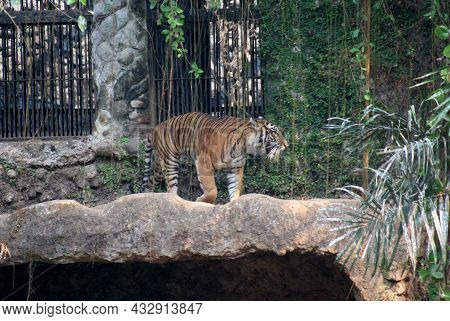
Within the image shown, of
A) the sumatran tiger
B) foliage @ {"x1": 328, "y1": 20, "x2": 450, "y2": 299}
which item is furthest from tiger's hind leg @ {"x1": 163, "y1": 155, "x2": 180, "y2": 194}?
foliage @ {"x1": 328, "y1": 20, "x2": 450, "y2": 299}

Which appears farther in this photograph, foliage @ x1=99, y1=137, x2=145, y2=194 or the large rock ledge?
foliage @ x1=99, y1=137, x2=145, y2=194

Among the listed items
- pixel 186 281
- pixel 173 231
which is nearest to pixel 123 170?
pixel 186 281

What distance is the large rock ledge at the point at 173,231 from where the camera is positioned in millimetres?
6535

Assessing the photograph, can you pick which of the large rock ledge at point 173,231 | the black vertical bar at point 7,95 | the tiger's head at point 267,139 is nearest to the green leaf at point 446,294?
the large rock ledge at point 173,231

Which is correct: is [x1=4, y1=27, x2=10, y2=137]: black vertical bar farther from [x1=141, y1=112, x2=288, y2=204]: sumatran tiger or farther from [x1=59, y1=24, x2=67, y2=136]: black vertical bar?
[x1=141, y1=112, x2=288, y2=204]: sumatran tiger

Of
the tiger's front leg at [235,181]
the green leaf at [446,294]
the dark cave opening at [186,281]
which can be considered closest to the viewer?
the green leaf at [446,294]

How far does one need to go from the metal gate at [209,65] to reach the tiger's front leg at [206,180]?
61 centimetres

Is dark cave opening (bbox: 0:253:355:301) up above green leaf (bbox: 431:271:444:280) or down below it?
below

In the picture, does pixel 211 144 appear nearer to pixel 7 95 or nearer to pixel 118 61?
Answer: pixel 118 61

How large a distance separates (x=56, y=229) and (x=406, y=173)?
247cm

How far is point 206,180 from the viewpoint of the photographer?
389 inches

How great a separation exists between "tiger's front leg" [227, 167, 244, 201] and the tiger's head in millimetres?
293

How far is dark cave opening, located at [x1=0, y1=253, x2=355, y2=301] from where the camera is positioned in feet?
25.7

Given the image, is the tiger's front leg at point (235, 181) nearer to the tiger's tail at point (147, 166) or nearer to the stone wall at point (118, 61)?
the tiger's tail at point (147, 166)
